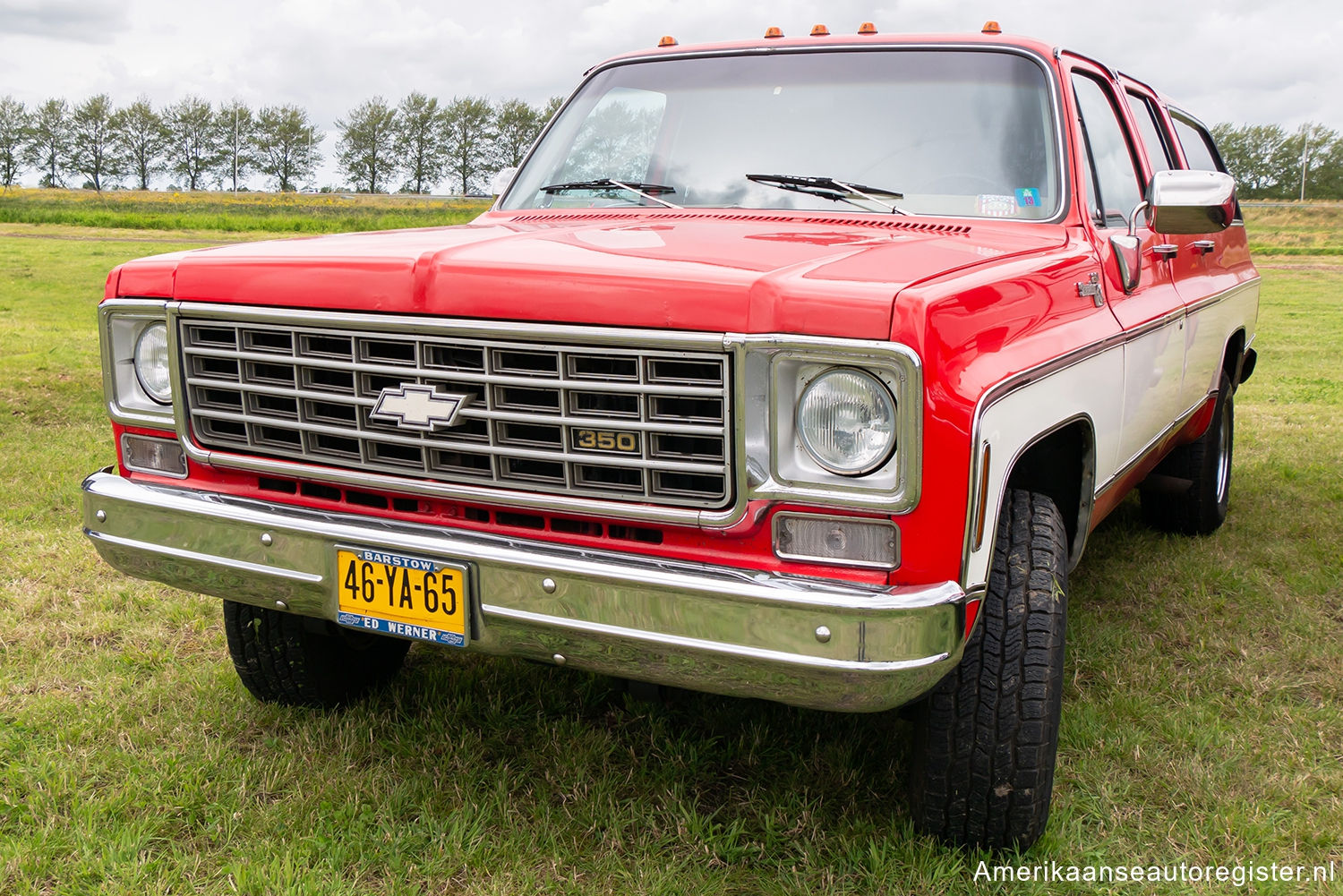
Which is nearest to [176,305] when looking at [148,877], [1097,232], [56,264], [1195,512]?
[148,877]

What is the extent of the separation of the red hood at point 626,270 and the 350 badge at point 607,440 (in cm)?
22

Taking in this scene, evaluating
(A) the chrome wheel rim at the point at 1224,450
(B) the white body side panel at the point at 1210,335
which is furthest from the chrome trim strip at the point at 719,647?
(A) the chrome wheel rim at the point at 1224,450

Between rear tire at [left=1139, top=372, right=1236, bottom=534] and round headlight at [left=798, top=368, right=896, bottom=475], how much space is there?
3.44 meters

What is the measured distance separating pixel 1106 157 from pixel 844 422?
7.09 ft

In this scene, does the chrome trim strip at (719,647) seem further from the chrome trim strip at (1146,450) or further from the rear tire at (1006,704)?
the chrome trim strip at (1146,450)

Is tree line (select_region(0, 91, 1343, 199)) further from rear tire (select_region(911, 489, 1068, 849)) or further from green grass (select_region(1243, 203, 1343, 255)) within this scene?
rear tire (select_region(911, 489, 1068, 849))

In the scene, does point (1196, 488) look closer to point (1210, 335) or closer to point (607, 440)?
point (1210, 335)

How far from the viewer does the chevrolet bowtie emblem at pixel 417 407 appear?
7.56 feet

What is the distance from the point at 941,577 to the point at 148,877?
1.89 m

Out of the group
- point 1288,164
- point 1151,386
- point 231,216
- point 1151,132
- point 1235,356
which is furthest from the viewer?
point 1288,164

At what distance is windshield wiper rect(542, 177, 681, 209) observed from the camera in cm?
342

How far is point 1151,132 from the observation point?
4.60 meters

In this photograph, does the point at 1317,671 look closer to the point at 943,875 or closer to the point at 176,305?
the point at 943,875

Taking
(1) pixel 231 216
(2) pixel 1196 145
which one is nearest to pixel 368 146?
(1) pixel 231 216
